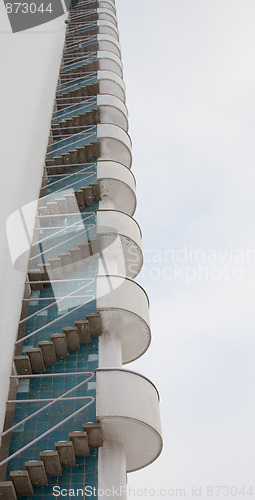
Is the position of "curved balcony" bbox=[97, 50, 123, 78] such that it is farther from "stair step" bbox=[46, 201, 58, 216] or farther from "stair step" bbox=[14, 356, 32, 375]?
"stair step" bbox=[14, 356, 32, 375]

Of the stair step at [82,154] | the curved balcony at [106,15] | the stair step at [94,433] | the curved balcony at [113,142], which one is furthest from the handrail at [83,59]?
the stair step at [94,433]

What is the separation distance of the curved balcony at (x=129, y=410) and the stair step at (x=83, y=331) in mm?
1786

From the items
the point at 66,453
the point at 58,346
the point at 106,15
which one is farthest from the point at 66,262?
the point at 106,15

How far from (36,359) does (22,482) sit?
114 inches

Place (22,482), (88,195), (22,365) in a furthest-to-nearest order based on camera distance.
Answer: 1. (88,195)
2. (22,365)
3. (22,482)

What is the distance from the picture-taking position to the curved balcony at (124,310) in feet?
41.0

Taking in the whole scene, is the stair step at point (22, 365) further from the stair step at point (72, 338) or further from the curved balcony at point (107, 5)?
the curved balcony at point (107, 5)

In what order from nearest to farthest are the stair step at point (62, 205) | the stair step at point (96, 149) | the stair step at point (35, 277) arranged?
the stair step at point (35, 277)
the stair step at point (62, 205)
the stair step at point (96, 149)

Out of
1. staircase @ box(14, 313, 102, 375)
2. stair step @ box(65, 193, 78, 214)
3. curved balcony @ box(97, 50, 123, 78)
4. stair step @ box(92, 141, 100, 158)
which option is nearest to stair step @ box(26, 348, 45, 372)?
staircase @ box(14, 313, 102, 375)

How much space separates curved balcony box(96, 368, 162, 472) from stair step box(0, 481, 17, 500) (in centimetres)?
198

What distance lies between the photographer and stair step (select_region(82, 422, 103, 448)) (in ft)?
33.3

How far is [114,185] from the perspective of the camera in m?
17.8

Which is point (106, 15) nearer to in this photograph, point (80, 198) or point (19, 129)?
point (19, 129)

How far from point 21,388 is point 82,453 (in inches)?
87.7
